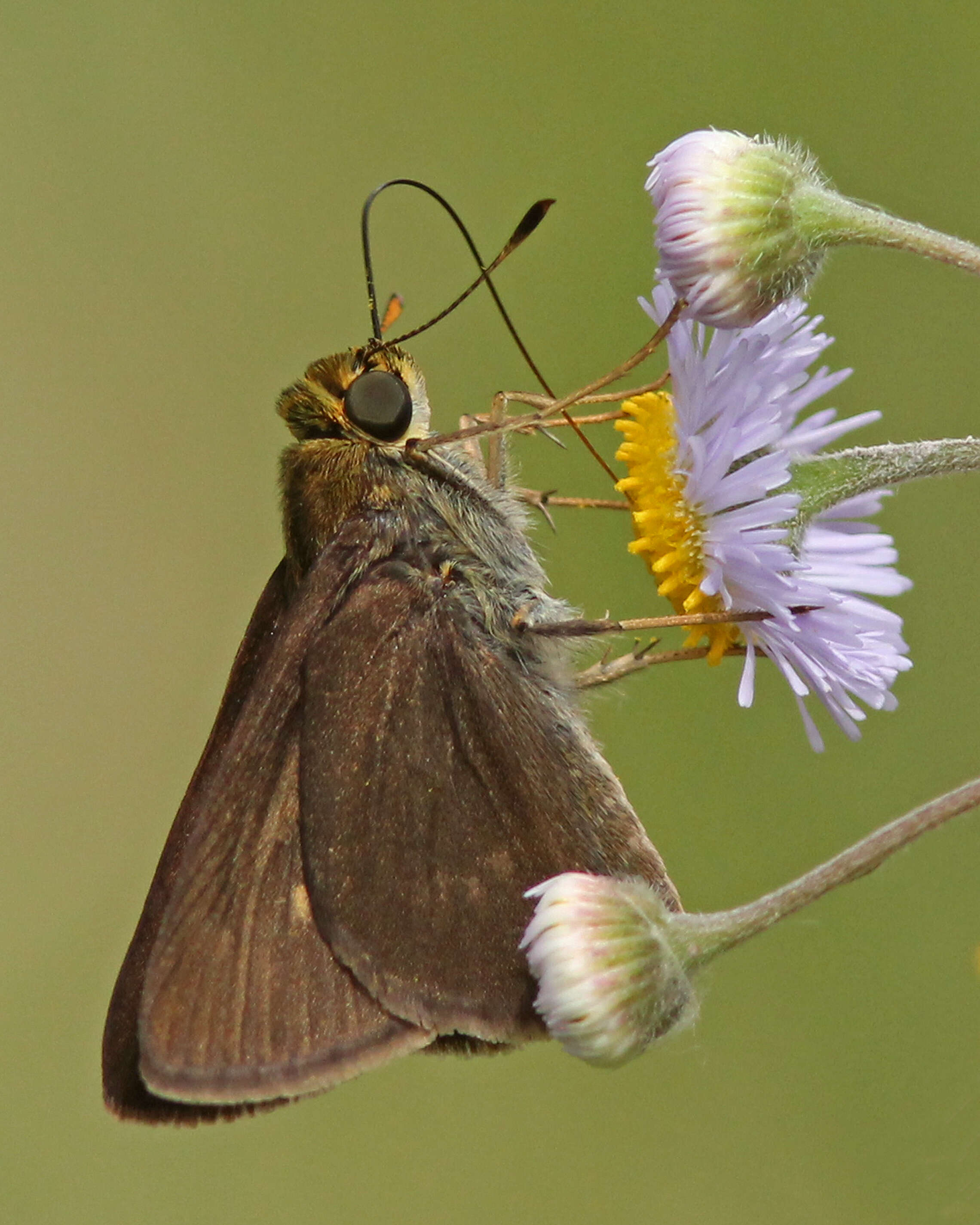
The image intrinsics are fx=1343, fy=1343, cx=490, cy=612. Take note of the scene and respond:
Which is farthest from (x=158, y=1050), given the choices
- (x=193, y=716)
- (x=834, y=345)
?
(x=193, y=716)

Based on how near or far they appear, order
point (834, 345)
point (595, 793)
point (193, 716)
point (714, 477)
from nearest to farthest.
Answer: point (714, 477)
point (595, 793)
point (834, 345)
point (193, 716)

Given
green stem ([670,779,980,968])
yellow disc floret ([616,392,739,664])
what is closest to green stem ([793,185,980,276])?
yellow disc floret ([616,392,739,664])

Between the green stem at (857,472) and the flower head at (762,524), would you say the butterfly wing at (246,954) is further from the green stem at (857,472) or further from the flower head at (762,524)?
the green stem at (857,472)

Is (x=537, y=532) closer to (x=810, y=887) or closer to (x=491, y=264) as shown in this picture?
(x=491, y=264)

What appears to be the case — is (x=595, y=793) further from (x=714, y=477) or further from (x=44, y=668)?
(x=44, y=668)

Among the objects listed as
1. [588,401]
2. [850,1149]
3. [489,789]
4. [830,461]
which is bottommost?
[850,1149]

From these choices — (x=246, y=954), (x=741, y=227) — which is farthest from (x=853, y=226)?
(x=246, y=954)

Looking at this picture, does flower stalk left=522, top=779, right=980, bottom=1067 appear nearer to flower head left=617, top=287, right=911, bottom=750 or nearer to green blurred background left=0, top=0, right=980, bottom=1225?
green blurred background left=0, top=0, right=980, bottom=1225
